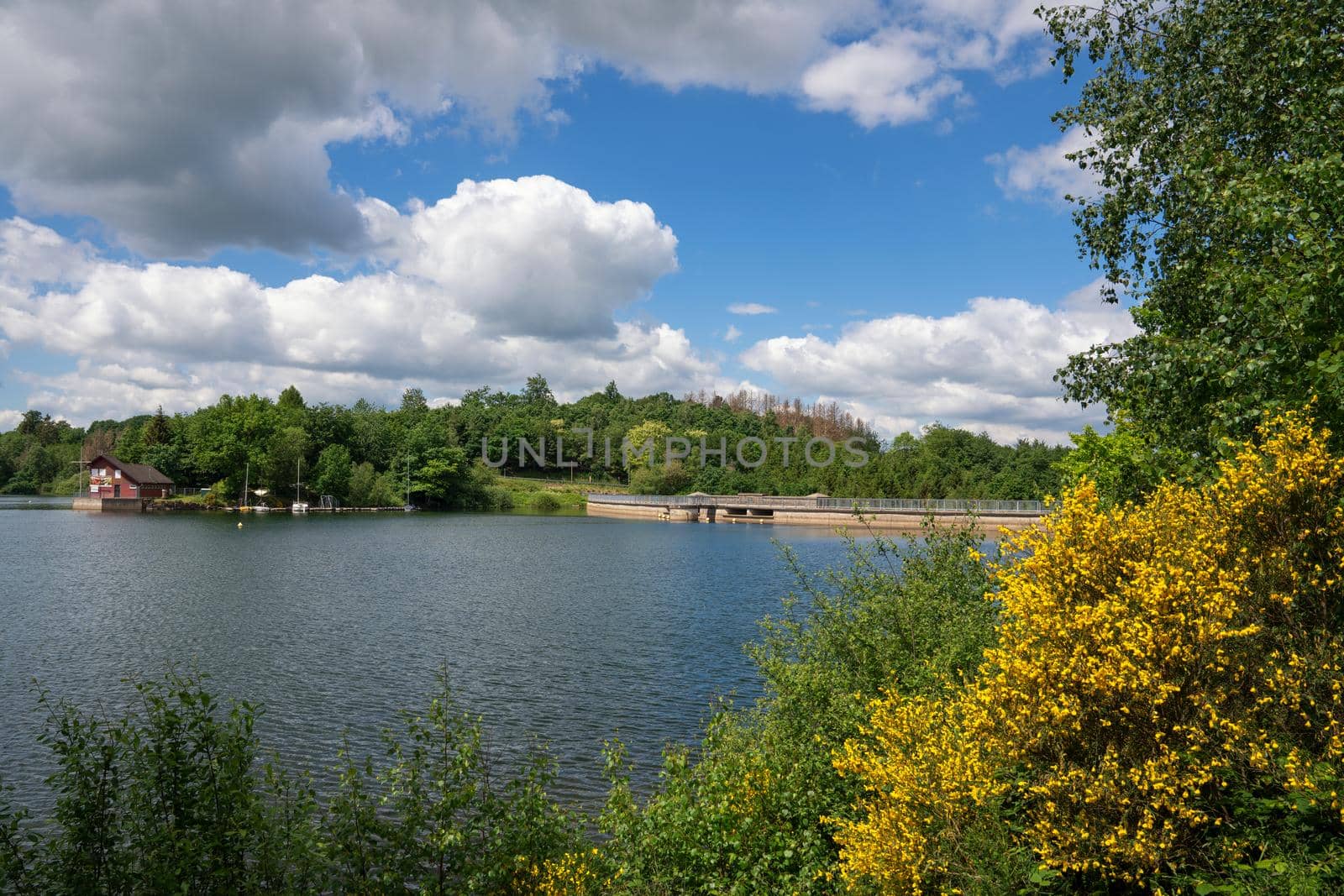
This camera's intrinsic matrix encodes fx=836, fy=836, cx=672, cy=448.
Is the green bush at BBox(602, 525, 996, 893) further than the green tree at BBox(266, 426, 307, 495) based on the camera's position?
No

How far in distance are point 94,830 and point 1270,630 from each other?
1101cm

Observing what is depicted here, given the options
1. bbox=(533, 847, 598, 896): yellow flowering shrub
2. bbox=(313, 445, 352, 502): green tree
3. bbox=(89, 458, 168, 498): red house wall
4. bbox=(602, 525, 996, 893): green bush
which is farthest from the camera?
bbox=(313, 445, 352, 502): green tree

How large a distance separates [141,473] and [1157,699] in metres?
125

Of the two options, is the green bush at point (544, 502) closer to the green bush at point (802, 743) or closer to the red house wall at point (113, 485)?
the red house wall at point (113, 485)

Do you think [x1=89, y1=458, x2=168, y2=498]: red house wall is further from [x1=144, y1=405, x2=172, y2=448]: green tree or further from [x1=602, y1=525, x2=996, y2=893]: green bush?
[x1=602, y1=525, x2=996, y2=893]: green bush

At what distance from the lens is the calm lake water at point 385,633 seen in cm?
2003

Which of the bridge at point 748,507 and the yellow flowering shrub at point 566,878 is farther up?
the bridge at point 748,507

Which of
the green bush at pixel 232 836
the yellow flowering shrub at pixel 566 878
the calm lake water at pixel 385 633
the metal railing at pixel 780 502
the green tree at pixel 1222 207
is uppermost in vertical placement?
the green tree at pixel 1222 207

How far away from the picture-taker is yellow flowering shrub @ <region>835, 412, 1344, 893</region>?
626 centimetres

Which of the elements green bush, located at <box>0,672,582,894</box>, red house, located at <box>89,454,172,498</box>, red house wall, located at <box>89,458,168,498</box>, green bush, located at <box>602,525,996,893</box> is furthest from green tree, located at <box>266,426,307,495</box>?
green bush, located at <box>0,672,582,894</box>

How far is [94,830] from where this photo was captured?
8.45 metres

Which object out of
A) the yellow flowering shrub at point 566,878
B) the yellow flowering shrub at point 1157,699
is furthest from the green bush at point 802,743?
the yellow flowering shrub at point 1157,699

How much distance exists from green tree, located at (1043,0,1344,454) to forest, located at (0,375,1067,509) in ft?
253

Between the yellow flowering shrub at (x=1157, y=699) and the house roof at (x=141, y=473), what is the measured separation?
120860 millimetres
